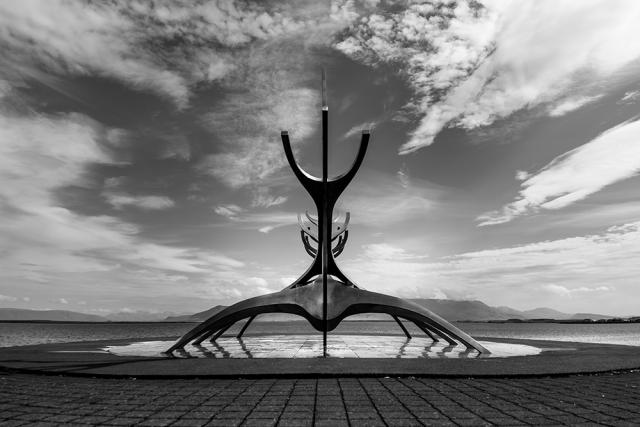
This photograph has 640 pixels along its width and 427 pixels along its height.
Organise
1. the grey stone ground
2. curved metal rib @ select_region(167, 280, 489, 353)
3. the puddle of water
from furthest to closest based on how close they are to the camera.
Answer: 1. curved metal rib @ select_region(167, 280, 489, 353)
2. the puddle of water
3. the grey stone ground

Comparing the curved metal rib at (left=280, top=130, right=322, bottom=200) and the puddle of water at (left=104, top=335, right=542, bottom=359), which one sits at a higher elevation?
the curved metal rib at (left=280, top=130, right=322, bottom=200)

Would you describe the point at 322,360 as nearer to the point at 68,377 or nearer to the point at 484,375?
the point at 484,375

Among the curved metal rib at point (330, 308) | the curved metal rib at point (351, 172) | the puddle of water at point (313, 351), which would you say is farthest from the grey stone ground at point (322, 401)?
the curved metal rib at point (351, 172)

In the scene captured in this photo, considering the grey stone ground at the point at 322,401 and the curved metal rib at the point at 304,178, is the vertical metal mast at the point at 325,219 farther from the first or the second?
the grey stone ground at the point at 322,401

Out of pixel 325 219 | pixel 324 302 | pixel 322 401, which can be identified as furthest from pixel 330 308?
pixel 322 401

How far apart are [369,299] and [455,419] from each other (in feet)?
34.7

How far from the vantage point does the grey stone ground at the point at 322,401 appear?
6.25 meters

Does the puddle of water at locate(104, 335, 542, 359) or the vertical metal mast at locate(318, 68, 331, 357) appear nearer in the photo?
the puddle of water at locate(104, 335, 542, 359)

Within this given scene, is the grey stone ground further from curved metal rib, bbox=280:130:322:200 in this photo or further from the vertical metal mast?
curved metal rib, bbox=280:130:322:200

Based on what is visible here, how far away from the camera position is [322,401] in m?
7.38

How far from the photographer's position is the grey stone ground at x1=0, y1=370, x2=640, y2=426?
6.25 metres

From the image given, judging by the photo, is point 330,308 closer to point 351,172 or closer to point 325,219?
point 325,219

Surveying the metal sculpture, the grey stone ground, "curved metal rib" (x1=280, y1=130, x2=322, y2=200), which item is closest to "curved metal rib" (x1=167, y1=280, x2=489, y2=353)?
the metal sculpture

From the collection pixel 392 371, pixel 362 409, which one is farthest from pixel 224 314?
pixel 362 409
